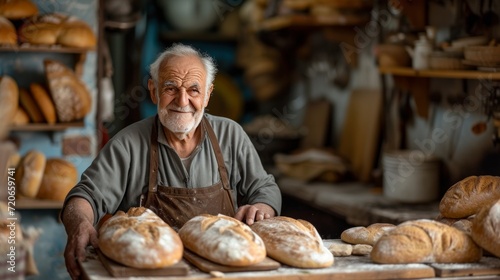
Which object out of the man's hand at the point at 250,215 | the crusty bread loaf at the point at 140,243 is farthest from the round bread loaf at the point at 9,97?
the crusty bread loaf at the point at 140,243

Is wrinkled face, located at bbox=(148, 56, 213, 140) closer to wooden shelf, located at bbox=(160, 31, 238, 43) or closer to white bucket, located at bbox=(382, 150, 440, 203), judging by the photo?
white bucket, located at bbox=(382, 150, 440, 203)


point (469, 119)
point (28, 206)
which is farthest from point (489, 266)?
point (28, 206)

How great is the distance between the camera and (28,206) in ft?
16.2

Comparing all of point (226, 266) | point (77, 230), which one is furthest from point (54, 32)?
point (226, 266)

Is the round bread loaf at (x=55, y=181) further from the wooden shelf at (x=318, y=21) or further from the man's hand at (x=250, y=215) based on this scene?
the wooden shelf at (x=318, y=21)

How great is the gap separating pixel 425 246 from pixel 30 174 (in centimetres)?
313

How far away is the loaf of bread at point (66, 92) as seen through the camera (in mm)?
4977

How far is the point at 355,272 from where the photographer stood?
2486mm

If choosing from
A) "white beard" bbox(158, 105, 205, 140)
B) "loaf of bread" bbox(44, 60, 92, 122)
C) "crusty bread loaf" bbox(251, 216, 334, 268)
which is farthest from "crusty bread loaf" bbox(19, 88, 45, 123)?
"crusty bread loaf" bbox(251, 216, 334, 268)

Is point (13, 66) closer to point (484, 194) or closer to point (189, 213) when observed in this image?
point (189, 213)

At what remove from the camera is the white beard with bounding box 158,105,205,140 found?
334cm

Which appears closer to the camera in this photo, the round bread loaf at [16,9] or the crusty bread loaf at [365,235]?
the crusty bread loaf at [365,235]

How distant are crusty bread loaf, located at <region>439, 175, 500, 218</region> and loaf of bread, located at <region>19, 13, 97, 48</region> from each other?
286 centimetres

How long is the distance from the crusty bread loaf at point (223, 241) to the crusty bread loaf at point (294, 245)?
0.23 feet
